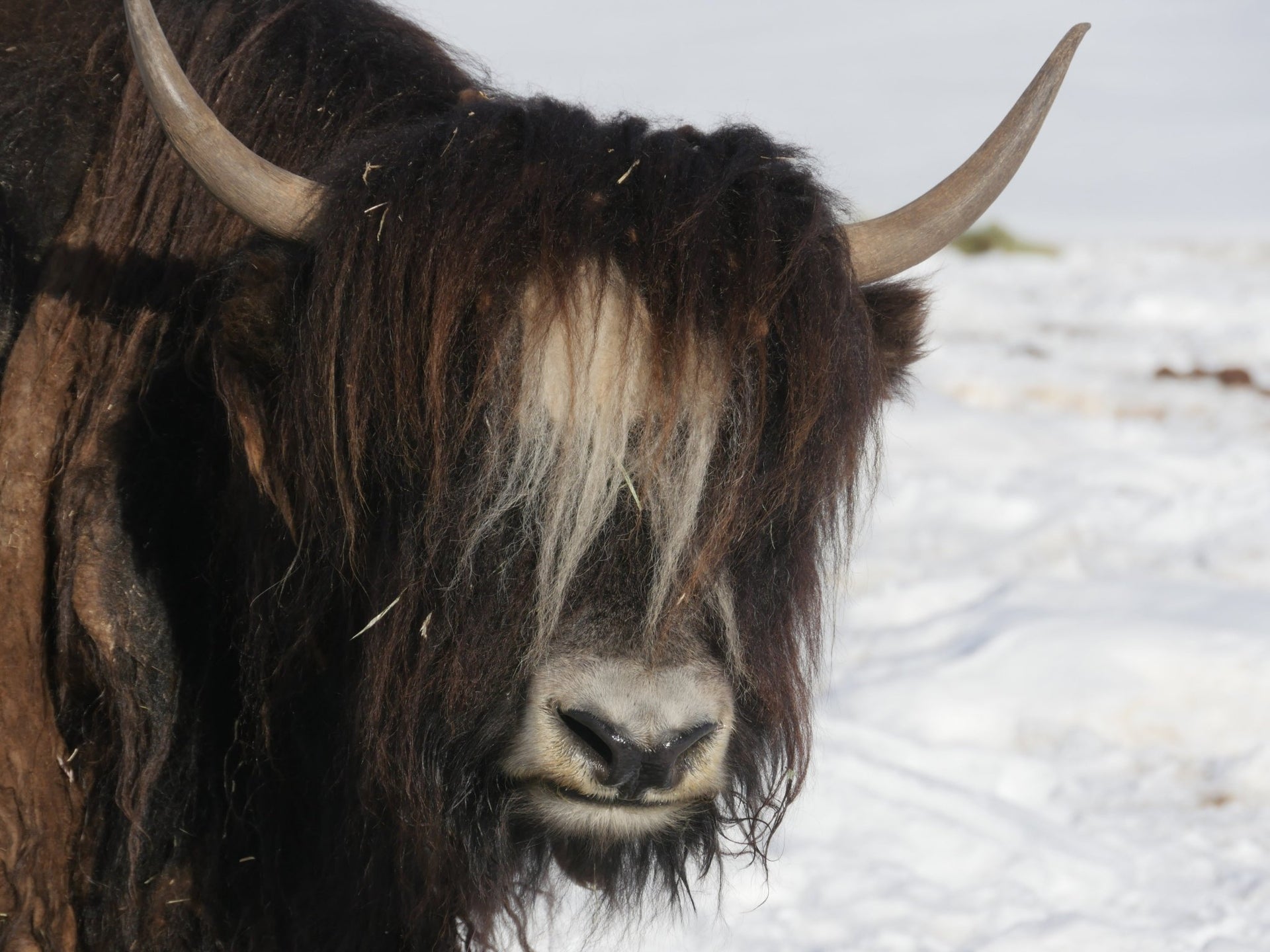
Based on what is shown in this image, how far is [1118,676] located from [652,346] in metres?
3.16

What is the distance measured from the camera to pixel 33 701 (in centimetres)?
234

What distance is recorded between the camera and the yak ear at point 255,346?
2.22 m

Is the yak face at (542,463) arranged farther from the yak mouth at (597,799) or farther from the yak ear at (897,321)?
the yak ear at (897,321)

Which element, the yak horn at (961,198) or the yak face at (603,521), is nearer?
the yak face at (603,521)

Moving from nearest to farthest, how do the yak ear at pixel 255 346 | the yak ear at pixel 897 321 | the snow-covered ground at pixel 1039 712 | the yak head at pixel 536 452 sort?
the yak head at pixel 536 452 → the yak ear at pixel 255 346 → the yak ear at pixel 897 321 → the snow-covered ground at pixel 1039 712

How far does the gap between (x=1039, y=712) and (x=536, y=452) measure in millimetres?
2971

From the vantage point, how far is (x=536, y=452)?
6.84 ft

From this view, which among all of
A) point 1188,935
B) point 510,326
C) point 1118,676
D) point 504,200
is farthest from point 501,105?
point 1118,676

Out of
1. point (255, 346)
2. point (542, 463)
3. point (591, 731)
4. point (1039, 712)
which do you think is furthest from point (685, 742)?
point (1039, 712)

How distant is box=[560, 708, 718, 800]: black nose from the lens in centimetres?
197

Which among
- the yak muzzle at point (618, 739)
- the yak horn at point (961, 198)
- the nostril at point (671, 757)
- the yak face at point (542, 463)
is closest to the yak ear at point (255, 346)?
the yak face at point (542, 463)

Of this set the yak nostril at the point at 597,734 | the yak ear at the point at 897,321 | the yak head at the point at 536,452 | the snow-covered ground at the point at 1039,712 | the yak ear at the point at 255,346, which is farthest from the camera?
the snow-covered ground at the point at 1039,712

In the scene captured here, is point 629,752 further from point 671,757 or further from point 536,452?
point 536,452

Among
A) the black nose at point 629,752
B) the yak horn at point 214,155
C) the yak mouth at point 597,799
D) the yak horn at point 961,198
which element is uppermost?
the yak horn at point 961,198
